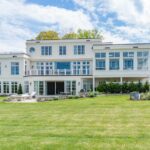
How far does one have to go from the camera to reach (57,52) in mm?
45812

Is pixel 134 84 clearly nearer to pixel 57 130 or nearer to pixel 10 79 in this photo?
pixel 10 79

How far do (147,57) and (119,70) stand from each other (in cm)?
366

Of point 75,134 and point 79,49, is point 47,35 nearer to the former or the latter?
point 79,49

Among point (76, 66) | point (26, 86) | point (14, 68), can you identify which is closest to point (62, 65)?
point (76, 66)

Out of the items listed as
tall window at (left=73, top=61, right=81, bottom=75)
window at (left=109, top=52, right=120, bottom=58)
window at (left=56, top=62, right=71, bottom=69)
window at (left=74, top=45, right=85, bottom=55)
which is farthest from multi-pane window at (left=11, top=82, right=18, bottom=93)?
window at (left=109, top=52, right=120, bottom=58)

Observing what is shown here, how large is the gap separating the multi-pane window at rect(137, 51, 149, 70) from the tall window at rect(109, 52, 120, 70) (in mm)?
2518

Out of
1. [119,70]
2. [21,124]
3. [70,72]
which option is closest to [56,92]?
[70,72]

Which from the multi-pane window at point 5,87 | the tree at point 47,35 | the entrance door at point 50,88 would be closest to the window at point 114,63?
the entrance door at point 50,88

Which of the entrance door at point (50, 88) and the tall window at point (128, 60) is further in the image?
the entrance door at point (50, 88)

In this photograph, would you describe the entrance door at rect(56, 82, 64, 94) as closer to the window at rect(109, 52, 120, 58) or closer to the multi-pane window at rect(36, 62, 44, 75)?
the multi-pane window at rect(36, 62, 44, 75)

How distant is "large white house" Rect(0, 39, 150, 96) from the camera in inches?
1577

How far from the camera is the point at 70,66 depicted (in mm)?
45250

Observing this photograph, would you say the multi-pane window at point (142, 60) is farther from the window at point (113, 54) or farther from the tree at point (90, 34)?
the tree at point (90, 34)

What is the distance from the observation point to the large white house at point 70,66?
40062 mm
